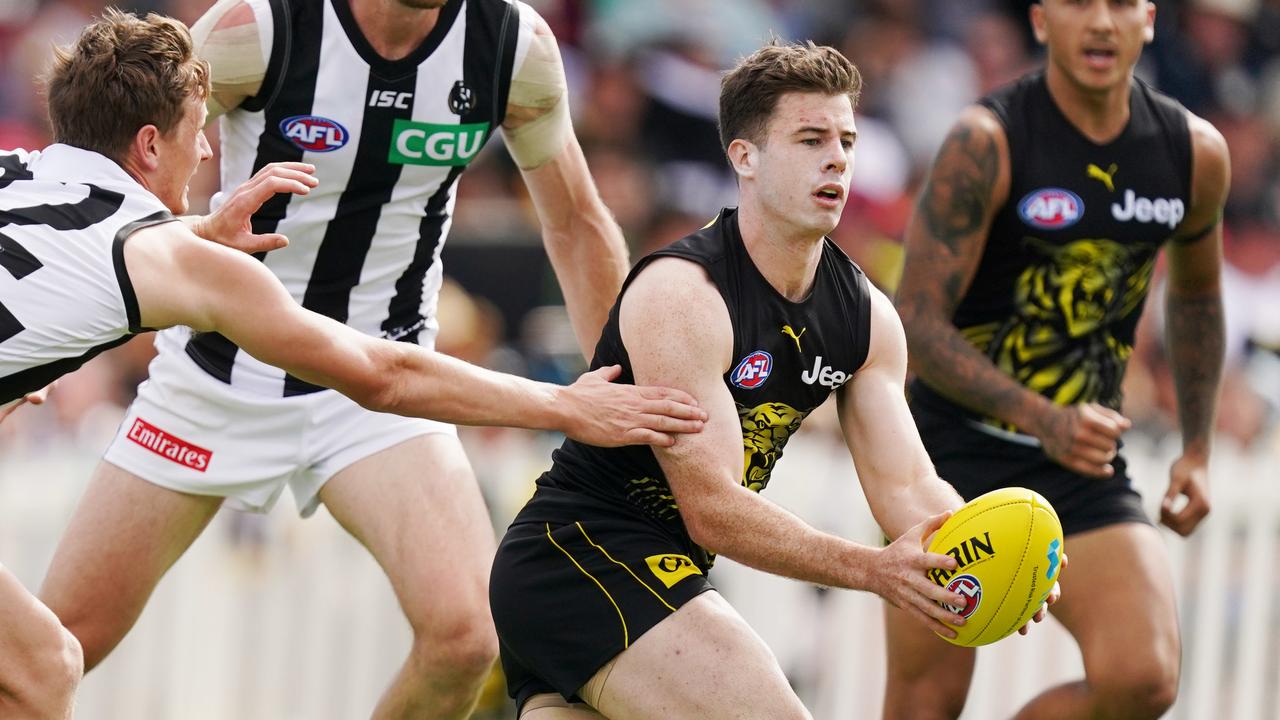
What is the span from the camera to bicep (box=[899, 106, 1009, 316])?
5.87m

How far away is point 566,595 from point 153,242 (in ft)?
4.54

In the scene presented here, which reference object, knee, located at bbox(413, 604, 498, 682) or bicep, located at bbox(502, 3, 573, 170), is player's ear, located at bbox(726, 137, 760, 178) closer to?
bicep, located at bbox(502, 3, 573, 170)

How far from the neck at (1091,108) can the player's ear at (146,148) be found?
3.01 meters

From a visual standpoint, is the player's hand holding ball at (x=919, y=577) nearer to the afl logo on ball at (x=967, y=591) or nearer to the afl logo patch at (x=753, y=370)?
the afl logo on ball at (x=967, y=591)

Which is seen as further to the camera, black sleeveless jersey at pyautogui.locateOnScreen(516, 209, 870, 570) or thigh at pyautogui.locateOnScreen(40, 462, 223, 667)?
thigh at pyautogui.locateOnScreen(40, 462, 223, 667)

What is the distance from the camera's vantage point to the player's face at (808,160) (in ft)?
15.5

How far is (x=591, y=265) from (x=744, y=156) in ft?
3.93

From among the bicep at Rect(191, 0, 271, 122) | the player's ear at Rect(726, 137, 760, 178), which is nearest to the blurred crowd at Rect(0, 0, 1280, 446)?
the bicep at Rect(191, 0, 271, 122)

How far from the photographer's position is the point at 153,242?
443 cm

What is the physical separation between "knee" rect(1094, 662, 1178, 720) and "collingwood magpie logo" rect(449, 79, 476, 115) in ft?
8.80

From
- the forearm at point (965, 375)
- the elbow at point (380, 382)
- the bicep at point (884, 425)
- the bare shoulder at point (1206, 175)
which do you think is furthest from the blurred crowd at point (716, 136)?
the bicep at point (884, 425)

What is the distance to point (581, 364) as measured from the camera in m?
10.4

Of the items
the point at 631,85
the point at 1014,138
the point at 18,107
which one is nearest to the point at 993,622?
the point at 1014,138

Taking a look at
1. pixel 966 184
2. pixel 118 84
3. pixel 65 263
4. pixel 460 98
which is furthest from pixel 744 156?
pixel 65 263
